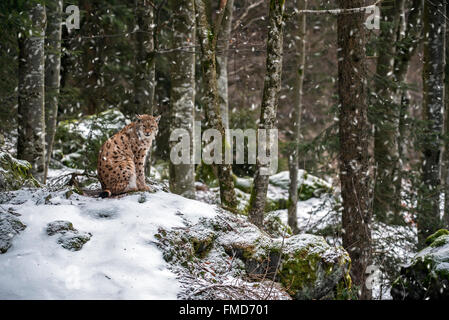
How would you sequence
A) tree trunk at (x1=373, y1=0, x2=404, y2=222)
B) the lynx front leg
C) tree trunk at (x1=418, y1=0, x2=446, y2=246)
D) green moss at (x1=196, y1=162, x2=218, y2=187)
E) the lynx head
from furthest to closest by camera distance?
green moss at (x1=196, y1=162, x2=218, y2=187), tree trunk at (x1=418, y1=0, x2=446, y2=246), tree trunk at (x1=373, y1=0, x2=404, y2=222), the lynx head, the lynx front leg

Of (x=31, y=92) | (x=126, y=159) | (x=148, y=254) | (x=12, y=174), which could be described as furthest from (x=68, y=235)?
(x=31, y=92)

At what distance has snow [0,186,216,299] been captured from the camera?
400cm

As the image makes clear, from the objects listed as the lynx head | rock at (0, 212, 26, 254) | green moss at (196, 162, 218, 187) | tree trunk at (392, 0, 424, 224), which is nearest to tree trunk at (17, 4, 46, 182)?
the lynx head

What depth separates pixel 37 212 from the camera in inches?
201

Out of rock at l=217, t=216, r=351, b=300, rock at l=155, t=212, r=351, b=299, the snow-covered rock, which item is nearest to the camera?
the snow-covered rock

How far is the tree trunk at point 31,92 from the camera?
802cm

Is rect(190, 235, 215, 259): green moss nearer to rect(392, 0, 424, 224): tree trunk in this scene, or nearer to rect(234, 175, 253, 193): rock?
rect(392, 0, 424, 224): tree trunk

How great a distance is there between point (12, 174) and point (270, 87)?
457cm

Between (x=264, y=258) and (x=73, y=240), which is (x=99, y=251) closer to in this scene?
(x=73, y=240)

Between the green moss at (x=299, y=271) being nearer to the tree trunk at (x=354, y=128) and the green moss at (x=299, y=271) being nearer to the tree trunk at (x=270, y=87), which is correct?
the tree trunk at (x=270, y=87)

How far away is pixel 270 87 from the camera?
7.95m

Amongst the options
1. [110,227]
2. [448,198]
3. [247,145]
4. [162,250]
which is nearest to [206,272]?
[162,250]

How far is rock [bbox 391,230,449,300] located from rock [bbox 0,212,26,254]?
16.4 ft

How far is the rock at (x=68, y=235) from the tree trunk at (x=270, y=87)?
3.69 metres
